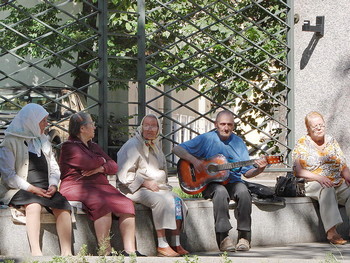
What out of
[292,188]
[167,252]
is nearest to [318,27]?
[292,188]

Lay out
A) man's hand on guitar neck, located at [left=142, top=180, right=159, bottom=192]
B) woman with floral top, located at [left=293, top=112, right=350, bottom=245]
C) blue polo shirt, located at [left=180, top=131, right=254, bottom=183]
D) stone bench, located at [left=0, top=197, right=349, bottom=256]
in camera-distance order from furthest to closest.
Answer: woman with floral top, located at [left=293, top=112, right=350, bottom=245] → blue polo shirt, located at [left=180, top=131, right=254, bottom=183] → man's hand on guitar neck, located at [left=142, top=180, right=159, bottom=192] → stone bench, located at [left=0, top=197, right=349, bottom=256]

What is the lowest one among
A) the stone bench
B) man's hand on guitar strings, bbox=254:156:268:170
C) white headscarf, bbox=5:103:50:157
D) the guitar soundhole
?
the stone bench

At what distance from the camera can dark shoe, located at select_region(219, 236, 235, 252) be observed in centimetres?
749

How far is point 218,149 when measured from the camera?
7.85m

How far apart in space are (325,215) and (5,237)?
304cm

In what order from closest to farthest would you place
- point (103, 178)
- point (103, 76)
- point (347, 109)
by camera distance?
point (103, 178), point (103, 76), point (347, 109)

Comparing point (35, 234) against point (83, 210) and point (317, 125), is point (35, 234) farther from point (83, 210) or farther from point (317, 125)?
point (317, 125)

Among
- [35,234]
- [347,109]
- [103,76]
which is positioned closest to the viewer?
[35,234]

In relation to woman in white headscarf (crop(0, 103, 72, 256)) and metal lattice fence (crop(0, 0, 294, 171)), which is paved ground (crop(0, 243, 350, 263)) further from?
metal lattice fence (crop(0, 0, 294, 171))

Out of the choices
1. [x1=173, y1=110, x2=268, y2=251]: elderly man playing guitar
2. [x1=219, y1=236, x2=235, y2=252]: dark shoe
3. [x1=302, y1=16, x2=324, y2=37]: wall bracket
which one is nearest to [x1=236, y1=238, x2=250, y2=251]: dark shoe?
[x1=173, y1=110, x2=268, y2=251]: elderly man playing guitar

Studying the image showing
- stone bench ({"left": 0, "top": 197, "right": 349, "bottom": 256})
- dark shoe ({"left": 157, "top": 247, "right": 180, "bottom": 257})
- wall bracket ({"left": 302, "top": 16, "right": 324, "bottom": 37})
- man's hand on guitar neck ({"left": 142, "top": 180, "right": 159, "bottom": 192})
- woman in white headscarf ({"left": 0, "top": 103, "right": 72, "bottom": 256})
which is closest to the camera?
woman in white headscarf ({"left": 0, "top": 103, "right": 72, "bottom": 256})

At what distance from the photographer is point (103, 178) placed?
23.7 ft

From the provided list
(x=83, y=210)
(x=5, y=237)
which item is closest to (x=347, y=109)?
(x=83, y=210)

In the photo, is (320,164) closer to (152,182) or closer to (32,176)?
(152,182)
